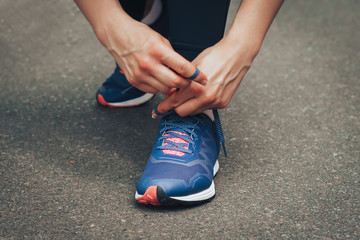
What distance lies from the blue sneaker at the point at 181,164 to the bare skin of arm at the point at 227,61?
0.21ft

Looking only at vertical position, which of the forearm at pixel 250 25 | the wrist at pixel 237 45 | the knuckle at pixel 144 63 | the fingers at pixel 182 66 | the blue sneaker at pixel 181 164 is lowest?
the blue sneaker at pixel 181 164

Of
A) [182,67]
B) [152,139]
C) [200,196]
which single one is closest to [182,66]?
Result: [182,67]

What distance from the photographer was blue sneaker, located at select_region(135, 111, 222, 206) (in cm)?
101

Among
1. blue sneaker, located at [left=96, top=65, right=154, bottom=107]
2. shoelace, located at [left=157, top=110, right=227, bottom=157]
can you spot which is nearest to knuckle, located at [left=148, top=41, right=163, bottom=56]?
shoelace, located at [left=157, top=110, right=227, bottom=157]

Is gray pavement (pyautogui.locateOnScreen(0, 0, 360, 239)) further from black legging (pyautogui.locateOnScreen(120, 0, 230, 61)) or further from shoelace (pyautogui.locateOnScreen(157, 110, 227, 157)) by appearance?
black legging (pyautogui.locateOnScreen(120, 0, 230, 61))

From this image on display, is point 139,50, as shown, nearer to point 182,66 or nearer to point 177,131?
point 182,66

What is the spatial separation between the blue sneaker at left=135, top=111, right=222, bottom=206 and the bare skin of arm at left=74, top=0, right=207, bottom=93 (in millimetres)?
138

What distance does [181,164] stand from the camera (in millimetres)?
1065

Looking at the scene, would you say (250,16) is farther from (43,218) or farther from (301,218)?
(43,218)

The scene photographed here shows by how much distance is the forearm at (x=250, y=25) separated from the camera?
3.51ft

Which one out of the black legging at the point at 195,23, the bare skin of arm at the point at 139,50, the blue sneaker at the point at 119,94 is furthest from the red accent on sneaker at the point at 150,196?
the blue sneaker at the point at 119,94

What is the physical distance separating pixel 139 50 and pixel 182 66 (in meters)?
0.12

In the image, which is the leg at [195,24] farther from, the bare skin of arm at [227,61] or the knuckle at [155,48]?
the knuckle at [155,48]

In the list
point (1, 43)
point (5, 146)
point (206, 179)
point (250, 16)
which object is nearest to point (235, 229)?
point (206, 179)
